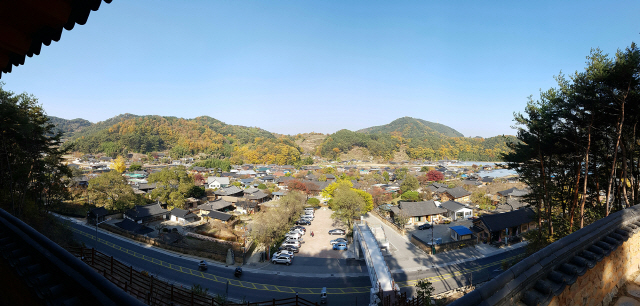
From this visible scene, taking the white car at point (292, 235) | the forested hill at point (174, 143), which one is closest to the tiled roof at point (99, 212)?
the white car at point (292, 235)

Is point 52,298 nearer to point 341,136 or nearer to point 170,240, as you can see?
point 170,240

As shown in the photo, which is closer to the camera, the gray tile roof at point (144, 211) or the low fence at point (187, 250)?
the low fence at point (187, 250)

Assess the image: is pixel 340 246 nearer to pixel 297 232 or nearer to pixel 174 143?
pixel 297 232

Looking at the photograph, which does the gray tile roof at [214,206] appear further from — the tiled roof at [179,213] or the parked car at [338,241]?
the parked car at [338,241]

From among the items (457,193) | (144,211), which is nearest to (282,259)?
(144,211)

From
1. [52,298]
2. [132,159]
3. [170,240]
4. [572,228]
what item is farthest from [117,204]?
[132,159]
